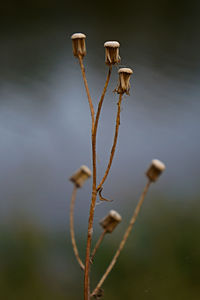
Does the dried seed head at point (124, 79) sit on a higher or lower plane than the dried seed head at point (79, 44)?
lower

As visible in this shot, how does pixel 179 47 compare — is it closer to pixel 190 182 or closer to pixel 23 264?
pixel 190 182

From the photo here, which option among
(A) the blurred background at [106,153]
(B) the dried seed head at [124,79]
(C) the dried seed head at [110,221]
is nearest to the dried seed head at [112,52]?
(B) the dried seed head at [124,79]

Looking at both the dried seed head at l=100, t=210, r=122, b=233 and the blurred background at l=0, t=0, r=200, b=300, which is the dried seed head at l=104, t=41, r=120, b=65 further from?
the blurred background at l=0, t=0, r=200, b=300

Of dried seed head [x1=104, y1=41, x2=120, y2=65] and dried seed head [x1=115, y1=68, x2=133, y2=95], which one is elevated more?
dried seed head [x1=104, y1=41, x2=120, y2=65]

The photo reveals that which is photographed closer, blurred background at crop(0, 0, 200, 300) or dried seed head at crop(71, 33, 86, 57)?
dried seed head at crop(71, 33, 86, 57)

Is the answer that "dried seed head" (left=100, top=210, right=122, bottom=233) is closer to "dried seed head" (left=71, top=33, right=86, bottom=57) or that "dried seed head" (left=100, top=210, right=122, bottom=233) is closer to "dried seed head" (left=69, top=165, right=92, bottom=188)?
"dried seed head" (left=69, top=165, right=92, bottom=188)

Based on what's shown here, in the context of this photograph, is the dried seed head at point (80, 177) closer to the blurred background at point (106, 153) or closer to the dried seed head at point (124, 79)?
the dried seed head at point (124, 79)

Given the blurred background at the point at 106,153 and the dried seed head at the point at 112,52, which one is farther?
the blurred background at the point at 106,153

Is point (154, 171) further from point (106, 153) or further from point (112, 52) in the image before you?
point (106, 153)

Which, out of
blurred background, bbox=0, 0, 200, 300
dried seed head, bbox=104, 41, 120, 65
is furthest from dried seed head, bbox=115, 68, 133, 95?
blurred background, bbox=0, 0, 200, 300

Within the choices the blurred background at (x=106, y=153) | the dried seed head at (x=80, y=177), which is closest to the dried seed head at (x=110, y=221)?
the dried seed head at (x=80, y=177)
